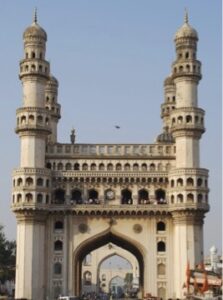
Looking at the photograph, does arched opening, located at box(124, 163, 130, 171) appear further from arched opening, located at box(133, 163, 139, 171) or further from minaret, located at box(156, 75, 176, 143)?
minaret, located at box(156, 75, 176, 143)

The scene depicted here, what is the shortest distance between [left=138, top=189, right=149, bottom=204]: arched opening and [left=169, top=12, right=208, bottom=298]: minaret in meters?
2.53

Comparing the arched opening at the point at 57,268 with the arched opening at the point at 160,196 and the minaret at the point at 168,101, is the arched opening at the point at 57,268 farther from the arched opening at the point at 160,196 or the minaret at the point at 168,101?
the minaret at the point at 168,101

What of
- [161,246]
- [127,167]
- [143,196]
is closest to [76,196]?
[127,167]

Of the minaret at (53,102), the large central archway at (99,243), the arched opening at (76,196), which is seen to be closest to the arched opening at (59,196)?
the arched opening at (76,196)

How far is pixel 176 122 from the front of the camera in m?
59.2

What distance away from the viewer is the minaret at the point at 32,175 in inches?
2222

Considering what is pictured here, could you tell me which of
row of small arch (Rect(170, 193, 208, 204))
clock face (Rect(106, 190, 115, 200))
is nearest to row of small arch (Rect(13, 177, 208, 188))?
row of small arch (Rect(170, 193, 208, 204))

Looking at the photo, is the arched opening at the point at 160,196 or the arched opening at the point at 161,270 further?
the arched opening at the point at 160,196

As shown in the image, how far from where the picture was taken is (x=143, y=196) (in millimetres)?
60938

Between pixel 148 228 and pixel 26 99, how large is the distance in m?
14.0

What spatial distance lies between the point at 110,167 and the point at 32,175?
637 centimetres

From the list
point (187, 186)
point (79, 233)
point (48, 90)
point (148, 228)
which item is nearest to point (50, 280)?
point (79, 233)

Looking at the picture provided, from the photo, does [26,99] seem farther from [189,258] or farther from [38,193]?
[189,258]

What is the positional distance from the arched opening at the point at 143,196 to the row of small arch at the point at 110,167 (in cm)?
189
